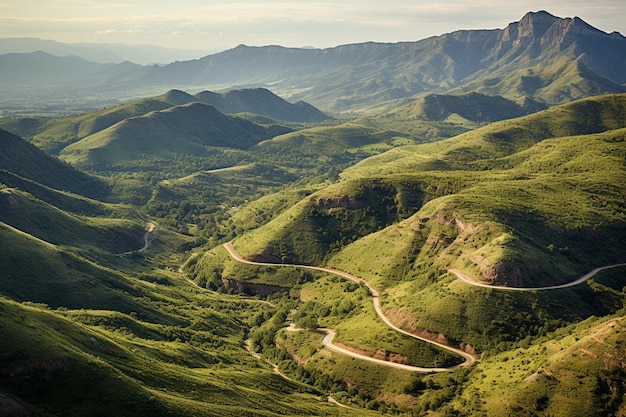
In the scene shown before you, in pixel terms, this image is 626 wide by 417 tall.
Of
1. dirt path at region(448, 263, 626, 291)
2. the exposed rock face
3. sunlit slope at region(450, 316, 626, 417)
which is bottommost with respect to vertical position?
sunlit slope at region(450, 316, 626, 417)

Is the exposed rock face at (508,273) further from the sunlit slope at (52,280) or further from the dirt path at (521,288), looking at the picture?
the sunlit slope at (52,280)

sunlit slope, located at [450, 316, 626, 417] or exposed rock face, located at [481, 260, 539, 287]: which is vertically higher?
exposed rock face, located at [481, 260, 539, 287]

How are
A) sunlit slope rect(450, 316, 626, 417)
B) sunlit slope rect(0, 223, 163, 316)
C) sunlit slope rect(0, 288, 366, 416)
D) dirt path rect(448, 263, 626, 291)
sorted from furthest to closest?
sunlit slope rect(0, 223, 163, 316)
dirt path rect(448, 263, 626, 291)
sunlit slope rect(450, 316, 626, 417)
sunlit slope rect(0, 288, 366, 416)

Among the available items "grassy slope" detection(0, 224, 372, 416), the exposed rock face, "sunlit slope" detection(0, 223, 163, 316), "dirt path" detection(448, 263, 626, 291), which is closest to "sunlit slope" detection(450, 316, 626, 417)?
"dirt path" detection(448, 263, 626, 291)

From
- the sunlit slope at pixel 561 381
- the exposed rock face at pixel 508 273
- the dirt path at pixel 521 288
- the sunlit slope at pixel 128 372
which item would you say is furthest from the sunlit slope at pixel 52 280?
the sunlit slope at pixel 561 381

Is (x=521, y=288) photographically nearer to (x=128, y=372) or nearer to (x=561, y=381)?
(x=561, y=381)

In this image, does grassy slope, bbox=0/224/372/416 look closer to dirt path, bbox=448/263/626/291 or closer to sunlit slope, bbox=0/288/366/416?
sunlit slope, bbox=0/288/366/416

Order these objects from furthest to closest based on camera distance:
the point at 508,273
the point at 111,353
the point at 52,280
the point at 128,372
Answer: the point at 52,280
the point at 508,273
the point at 111,353
the point at 128,372

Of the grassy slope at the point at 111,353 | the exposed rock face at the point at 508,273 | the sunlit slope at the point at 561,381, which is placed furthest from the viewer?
the exposed rock face at the point at 508,273

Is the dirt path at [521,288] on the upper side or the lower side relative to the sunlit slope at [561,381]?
upper

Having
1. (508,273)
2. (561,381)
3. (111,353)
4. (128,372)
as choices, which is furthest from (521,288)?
(111,353)

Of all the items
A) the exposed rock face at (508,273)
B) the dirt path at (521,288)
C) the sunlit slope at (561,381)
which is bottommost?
the sunlit slope at (561,381)

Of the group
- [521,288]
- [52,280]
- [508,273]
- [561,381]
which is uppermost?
[508,273]
